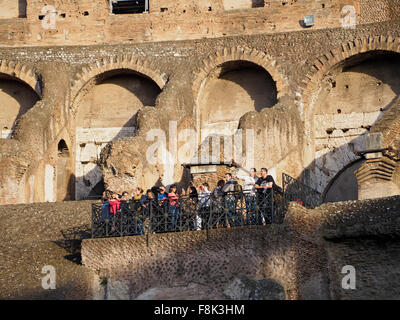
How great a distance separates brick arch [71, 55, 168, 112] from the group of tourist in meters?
9.05

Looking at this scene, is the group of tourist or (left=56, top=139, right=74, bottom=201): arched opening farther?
(left=56, top=139, right=74, bottom=201): arched opening

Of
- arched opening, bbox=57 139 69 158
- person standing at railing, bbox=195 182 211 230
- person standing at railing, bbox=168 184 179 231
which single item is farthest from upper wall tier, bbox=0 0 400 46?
person standing at railing, bbox=195 182 211 230

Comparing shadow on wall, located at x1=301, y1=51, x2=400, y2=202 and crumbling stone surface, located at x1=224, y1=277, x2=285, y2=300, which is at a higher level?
shadow on wall, located at x1=301, y1=51, x2=400, y2=202

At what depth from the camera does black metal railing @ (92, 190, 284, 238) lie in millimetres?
17547

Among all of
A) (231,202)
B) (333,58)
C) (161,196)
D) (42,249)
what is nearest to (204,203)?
(231,202)

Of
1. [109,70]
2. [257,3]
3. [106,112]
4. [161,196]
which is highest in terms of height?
[257,3]

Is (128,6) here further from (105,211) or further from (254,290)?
(254,290)

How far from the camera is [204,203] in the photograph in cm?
1786

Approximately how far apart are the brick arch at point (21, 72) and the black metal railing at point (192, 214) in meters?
9.78

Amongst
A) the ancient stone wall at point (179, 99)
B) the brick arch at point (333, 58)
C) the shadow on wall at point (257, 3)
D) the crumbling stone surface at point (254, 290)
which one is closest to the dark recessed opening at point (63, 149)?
the ancient stone wall at point (179, 99)

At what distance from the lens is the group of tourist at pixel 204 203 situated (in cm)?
1759

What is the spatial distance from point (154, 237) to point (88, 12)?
43.8ft

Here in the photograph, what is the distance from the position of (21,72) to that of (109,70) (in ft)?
8.18

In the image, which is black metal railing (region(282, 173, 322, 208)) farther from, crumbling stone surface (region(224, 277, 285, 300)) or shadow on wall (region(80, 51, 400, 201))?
shadow on wall (region(80, 51, 400, 201))
